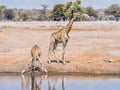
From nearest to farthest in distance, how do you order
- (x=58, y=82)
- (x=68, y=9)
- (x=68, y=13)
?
(x=58, y=82) → (x=68, y=13) → (x=68, y=9)

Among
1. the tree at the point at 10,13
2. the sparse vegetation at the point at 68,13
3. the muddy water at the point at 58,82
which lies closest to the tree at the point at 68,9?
the sparse vegetation at the point at 68,13

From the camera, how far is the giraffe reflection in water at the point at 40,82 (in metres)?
21.2

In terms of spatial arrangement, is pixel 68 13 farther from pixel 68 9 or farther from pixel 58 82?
pixel 58 82

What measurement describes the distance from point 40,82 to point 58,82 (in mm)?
787

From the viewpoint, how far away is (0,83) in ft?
72.8

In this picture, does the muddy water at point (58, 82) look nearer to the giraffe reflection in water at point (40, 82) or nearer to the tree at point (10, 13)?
the giraffe reflection in water at point (40, 82)

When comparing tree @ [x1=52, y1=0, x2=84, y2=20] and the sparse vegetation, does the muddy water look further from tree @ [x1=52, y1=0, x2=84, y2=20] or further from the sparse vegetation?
the sparse vegetation

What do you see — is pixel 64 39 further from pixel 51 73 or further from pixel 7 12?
pixel 7 12

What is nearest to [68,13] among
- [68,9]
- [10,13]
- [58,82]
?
[68,9]

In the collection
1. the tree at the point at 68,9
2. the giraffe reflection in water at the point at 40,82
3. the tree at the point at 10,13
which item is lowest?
the tree at the point at 10,13

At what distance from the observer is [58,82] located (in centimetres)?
2247

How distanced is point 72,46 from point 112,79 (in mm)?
10380

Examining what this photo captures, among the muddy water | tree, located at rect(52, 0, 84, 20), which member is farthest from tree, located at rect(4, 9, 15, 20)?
the muddy water

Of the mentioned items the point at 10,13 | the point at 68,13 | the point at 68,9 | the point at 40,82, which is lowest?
the point at 10,13
